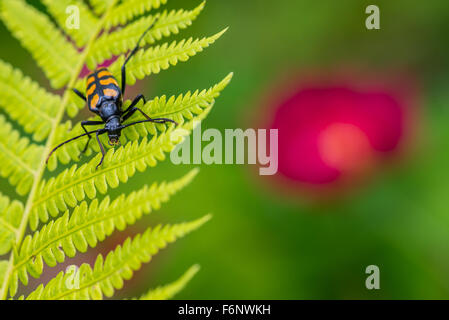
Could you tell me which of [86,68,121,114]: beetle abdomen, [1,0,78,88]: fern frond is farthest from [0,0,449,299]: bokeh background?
[1,0,78,88]: fern frond

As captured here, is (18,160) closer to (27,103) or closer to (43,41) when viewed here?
(27,103)

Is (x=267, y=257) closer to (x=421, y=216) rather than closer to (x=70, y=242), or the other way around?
(x=421, y=216)

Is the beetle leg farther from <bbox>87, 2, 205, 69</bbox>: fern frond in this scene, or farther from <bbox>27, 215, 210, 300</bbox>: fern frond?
<bbox>27, 215, 210, 300</bbox>: fern frond

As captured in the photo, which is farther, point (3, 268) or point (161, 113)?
point (161, 113)

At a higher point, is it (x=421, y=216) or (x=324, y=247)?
(x=421, y=216)

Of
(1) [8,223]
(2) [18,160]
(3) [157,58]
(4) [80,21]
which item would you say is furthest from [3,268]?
(4) [80,21]
